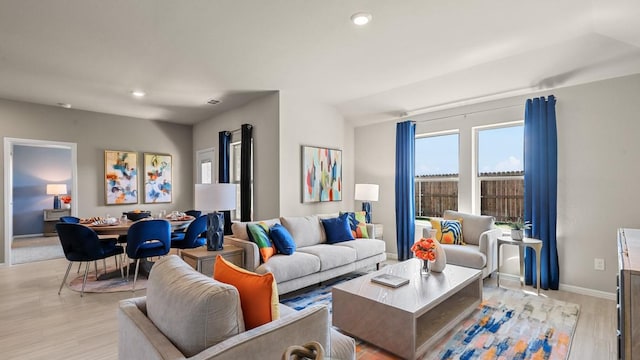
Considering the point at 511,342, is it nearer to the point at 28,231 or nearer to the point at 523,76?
the point at 523,76

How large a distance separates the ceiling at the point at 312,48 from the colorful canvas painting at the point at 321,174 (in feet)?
3.03

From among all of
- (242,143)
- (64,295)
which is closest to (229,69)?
(242,143)

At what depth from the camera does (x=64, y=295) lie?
353 cm

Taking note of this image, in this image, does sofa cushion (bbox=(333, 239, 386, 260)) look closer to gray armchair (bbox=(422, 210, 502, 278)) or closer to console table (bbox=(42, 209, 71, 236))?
gray armchair (bbox=(422, 210, 502, 278))

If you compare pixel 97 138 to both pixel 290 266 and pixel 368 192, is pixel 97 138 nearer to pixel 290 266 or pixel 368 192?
pixel 290 266

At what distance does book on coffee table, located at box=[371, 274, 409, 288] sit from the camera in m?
2.62

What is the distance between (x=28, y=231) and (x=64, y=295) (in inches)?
237

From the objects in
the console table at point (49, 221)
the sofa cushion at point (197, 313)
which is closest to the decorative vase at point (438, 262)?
the sofa cushion at point (197, 313)

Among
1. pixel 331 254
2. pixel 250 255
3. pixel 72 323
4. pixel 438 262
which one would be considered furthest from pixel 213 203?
pixel 438 262

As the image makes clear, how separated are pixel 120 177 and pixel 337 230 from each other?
447 centimetres

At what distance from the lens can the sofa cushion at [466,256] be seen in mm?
3596

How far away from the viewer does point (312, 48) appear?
3.11 metres

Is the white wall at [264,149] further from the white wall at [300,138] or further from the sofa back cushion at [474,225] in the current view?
the sofa back cushion at [474,225]

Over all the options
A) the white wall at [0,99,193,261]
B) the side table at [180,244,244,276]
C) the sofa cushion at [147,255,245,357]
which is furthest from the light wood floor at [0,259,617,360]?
the white wall at [0,99,193,261]
